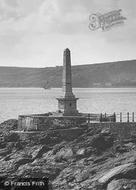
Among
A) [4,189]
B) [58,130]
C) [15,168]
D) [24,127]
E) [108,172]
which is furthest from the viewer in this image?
[24,127]

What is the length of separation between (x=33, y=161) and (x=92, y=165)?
4.11m

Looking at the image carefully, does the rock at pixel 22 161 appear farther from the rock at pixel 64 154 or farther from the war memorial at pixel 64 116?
the war memorial at pixel 64 116

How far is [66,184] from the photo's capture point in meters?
20.5

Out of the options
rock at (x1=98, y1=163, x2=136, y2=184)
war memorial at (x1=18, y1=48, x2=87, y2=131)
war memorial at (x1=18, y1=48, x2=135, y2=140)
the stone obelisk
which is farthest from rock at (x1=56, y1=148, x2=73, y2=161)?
the stone obelisk

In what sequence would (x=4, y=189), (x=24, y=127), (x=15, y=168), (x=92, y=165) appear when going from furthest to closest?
(x=24, y=127) < (x=15, y=168) < (x=92, y=165) < (x=4, y=189)

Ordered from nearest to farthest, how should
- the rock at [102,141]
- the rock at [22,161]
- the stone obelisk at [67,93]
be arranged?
1. the rock at [22,161]
2. the rock at [102,141]
3. the stone obelisk at [67,93]

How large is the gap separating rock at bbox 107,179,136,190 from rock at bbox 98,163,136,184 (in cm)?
53

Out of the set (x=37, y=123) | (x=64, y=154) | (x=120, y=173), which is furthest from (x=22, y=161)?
(x=120, y=173)

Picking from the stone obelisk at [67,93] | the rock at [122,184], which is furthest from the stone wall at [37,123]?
the rock at [122,184]

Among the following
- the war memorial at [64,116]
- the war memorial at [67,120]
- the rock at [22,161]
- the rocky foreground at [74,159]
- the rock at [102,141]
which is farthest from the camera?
the war memorial at [64,116]

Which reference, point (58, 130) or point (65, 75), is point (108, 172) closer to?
point (58, 130)

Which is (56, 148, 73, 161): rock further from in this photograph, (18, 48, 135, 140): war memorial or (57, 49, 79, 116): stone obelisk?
(57, 49, 79, 116): stone obelisk

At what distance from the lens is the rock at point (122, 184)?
18.2 metres

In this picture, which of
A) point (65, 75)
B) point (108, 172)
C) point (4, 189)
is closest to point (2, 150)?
point (65, 75)
